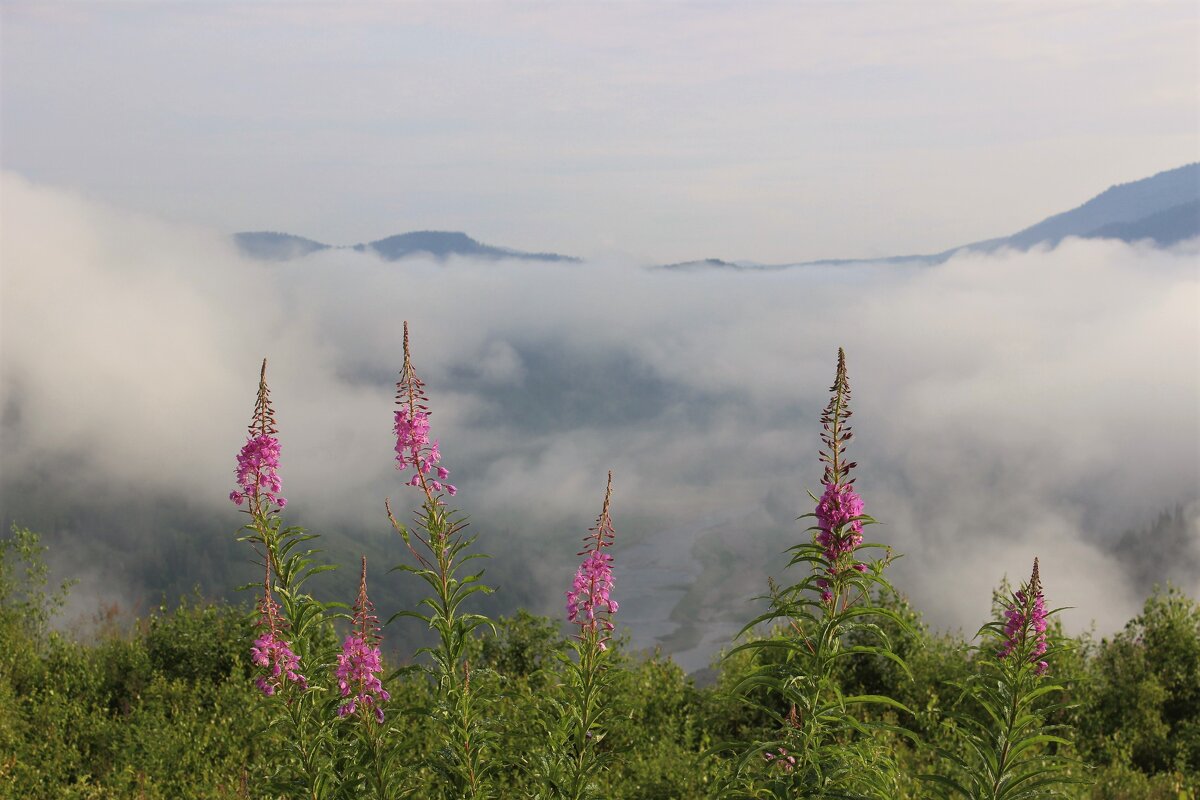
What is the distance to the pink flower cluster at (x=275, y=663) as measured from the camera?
5.86 meters

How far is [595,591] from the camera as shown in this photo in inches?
224

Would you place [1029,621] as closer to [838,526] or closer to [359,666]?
[838,526]

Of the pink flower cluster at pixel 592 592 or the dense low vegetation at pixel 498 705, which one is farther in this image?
the dense low vegetation at pixel 498 705

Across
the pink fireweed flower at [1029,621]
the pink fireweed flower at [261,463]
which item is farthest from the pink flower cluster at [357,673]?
the pink fireweed flower at [1029,621]

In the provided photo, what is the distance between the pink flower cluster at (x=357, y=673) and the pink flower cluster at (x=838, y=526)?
298 cm

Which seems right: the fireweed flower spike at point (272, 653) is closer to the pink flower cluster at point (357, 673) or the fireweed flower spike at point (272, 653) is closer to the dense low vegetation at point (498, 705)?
the pink flower cluster at point (357, 673)

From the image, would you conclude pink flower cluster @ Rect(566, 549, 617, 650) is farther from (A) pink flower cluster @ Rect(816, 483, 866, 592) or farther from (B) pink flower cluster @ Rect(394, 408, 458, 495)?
(A) pink flower cluster @ Rect(816, 483, 866, 592)

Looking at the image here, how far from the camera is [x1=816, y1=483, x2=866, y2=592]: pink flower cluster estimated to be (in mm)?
4699

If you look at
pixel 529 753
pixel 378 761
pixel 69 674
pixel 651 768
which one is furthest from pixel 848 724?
pixel 69 674

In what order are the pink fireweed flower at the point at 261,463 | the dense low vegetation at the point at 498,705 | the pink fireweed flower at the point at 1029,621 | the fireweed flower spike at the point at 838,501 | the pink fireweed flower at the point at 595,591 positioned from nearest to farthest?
the fireweed flower spike at the point at 838,501
the pink fireweed flower at the point at 1029,621
the pink fireweed flower at the point at 595,591
the pink fireweed flower at the point at 261,463
the dense low vegetation at the point at 498,705

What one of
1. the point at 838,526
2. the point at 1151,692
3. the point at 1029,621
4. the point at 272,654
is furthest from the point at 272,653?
the point at 1151,692

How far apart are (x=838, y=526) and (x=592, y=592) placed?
65.9 inches

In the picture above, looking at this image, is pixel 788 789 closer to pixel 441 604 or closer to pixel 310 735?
pixel 441 604

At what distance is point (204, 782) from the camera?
1044 cm
